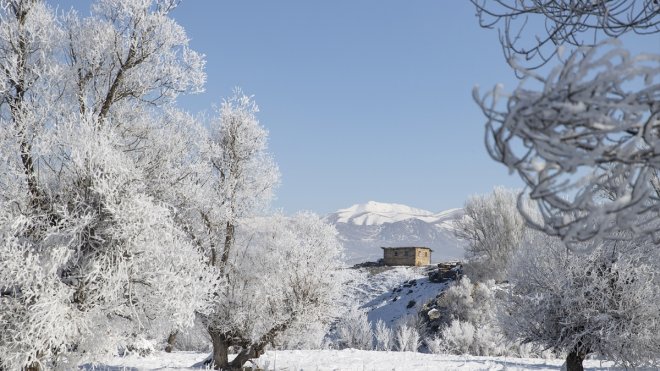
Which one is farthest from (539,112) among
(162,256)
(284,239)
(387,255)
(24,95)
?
(387,255)

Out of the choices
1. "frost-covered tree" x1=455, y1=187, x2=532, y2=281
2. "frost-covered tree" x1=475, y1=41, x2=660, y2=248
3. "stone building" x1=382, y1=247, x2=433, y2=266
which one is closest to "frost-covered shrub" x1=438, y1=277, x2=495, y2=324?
"frost-covered tree" x1=455, y1=187, x2=532, y2=281

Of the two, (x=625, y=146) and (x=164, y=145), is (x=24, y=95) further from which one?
(x=625, y=146)

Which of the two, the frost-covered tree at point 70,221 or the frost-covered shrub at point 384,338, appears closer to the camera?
the frost-covered tree at point 70,221

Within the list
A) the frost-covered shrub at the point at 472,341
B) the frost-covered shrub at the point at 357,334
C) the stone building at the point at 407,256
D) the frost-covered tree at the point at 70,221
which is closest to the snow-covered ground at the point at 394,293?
the frost-covered shrub at the point at 357,334

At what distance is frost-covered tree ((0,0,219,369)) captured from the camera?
31.0 feet

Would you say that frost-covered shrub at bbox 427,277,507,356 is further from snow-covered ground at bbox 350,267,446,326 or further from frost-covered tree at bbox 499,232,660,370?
frost-covered tree at bbox 499,232,660,370

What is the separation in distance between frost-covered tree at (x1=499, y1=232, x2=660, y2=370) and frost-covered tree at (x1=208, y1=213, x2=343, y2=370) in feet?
18.9

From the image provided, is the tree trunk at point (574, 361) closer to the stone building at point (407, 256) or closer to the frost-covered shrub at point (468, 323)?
the frost-covered shrub at point (468, 323)

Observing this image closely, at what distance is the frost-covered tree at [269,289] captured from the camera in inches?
625

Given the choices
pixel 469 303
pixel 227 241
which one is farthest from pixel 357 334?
pixel 227 241

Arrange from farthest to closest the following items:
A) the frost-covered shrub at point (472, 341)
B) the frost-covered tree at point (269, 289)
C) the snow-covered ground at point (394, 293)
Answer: the snow-covered ground at point (394, 293)
the frost-covered shrub at point (472, 341)
the frost-covered tree at point (269, 289)

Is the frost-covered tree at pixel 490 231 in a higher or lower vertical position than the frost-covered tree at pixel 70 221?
higher

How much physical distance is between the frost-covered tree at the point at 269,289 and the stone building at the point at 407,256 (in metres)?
50.6

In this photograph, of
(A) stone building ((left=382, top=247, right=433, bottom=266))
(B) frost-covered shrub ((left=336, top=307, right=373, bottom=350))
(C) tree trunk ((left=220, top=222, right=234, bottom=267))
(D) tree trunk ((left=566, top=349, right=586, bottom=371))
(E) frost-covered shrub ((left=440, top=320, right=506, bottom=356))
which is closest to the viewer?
(D) tree trunk ((left=566, top=349, right=586, bottom=371))
